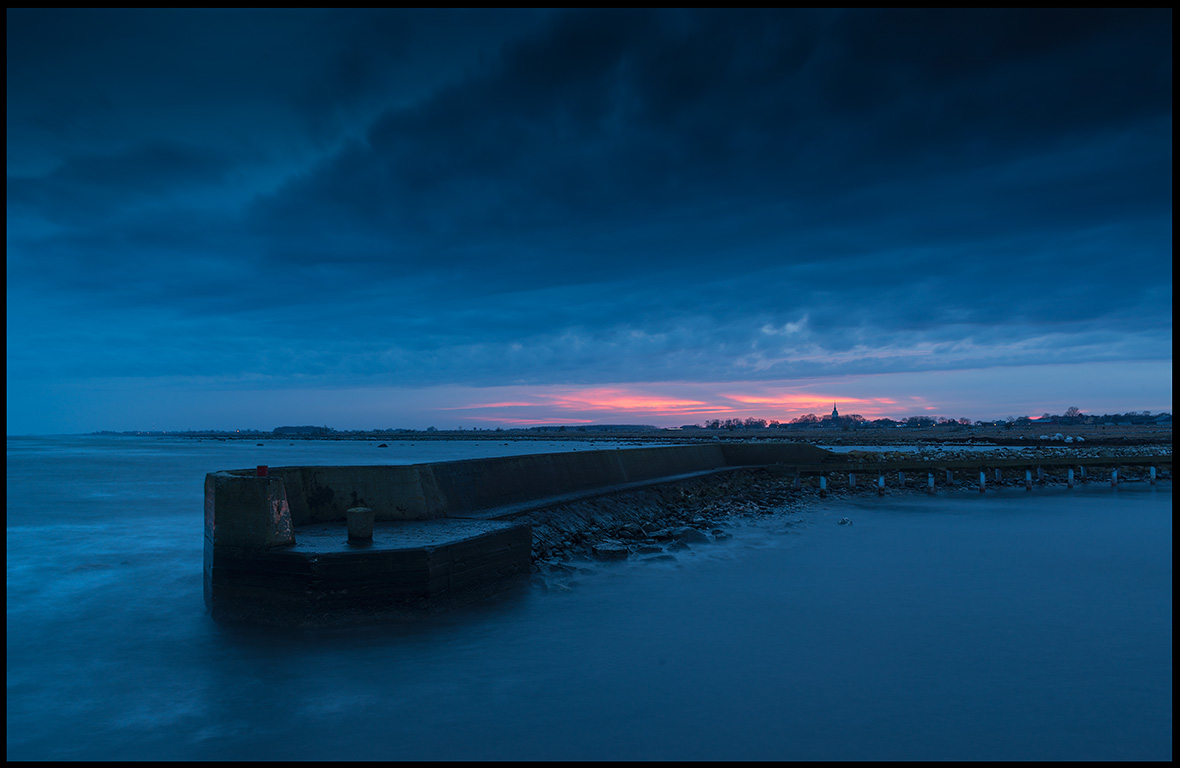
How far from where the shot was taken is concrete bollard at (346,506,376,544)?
9.41 m

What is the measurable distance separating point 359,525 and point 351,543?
279 mm

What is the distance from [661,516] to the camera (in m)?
20.0

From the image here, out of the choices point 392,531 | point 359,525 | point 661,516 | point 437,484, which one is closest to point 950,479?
point 661,516

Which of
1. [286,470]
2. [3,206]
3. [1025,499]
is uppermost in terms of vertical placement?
[3,206]

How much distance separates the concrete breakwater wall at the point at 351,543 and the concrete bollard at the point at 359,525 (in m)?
0.02

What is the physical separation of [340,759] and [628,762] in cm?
263

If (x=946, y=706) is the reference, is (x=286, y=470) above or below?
above

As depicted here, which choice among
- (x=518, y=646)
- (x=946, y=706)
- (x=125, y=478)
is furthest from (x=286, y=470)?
(x=125, y=478)

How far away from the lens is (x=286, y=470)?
1130 cm

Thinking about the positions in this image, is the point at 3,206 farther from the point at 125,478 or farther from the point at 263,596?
the point at 125,478

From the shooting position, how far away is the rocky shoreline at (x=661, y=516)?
14.2m

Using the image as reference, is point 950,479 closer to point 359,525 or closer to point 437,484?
point 437,484

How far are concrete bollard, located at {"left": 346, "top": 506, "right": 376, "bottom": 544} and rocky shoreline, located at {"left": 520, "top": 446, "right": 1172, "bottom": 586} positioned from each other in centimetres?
355

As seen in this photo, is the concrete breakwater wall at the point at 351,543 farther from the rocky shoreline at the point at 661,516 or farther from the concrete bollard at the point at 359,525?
the rocky shoreline at the point at 661,516
